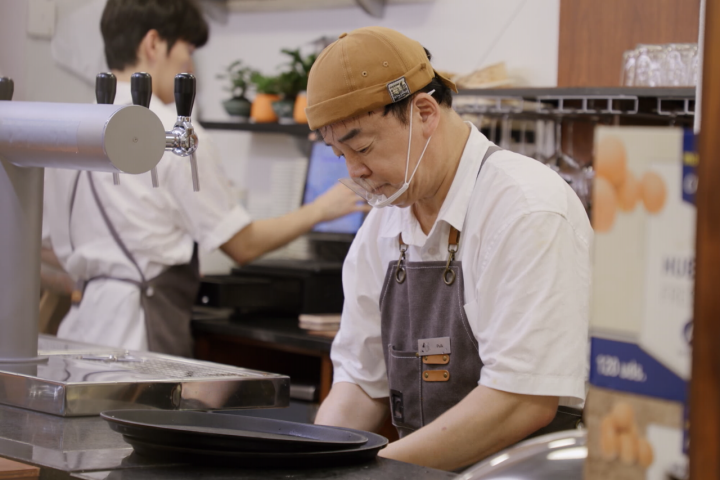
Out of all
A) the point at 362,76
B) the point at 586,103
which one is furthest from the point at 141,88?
the point at 586,103

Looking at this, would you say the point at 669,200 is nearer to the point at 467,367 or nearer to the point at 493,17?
the point at 467,367

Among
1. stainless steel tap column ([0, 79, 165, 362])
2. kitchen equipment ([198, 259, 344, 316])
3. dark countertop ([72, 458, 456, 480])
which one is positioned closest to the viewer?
dark countertop ([72, 458, 456, 480])

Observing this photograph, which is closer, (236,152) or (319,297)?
(319,297)

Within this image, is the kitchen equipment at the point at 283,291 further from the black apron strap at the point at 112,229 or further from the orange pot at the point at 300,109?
the orange pot at the point at 300,109

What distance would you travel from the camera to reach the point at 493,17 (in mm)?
3373

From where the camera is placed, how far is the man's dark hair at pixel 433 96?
5.30ft

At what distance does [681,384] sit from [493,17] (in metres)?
2.98

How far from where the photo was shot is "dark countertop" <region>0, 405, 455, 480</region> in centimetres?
107

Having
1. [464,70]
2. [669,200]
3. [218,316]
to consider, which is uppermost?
[464,70]

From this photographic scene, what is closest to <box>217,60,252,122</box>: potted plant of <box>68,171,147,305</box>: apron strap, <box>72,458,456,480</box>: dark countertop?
<box>68,171,147,305</box>: apron strap

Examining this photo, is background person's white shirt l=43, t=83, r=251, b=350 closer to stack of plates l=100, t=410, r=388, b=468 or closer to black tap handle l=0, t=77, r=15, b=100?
black tap handle l=0, t=77, r=15, b=100

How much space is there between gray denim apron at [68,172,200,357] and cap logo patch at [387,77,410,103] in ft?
4.21

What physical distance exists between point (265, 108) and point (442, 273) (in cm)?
236

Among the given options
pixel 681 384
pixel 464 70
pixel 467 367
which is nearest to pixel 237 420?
pixel 467 367
